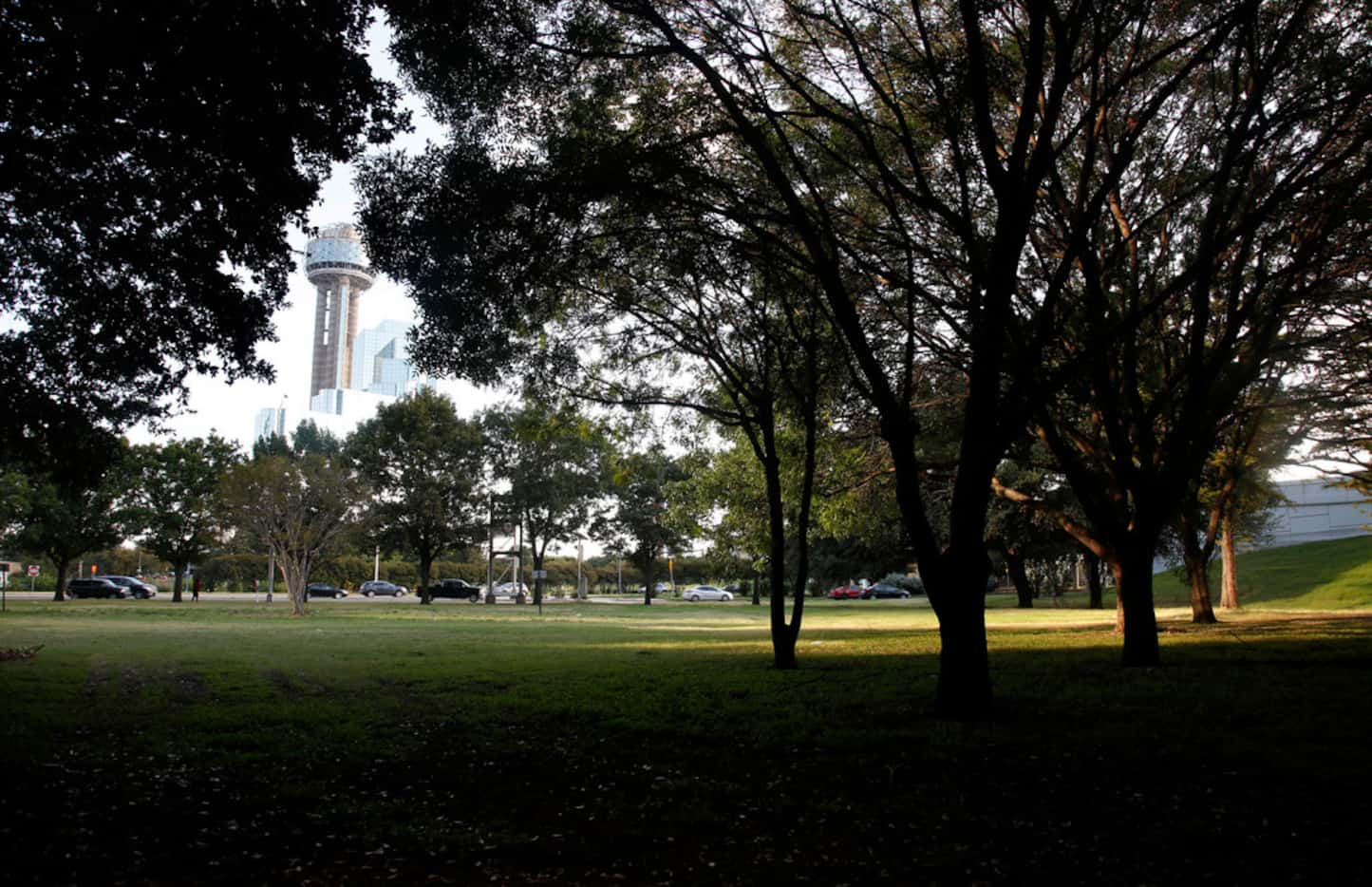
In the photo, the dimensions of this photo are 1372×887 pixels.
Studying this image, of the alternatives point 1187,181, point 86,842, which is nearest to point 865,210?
point 1187,181

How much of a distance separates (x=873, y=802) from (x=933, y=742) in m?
2.21

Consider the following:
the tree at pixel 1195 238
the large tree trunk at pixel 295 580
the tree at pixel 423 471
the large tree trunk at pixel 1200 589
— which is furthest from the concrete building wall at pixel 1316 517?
the large tree trunk at pixel 295 580

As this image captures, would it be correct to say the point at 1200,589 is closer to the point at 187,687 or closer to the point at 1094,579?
the point at 1094,579

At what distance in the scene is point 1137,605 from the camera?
1477 centimetres

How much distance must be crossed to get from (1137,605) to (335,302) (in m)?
179

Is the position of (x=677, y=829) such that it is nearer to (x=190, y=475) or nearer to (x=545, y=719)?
(x=545, y=719)

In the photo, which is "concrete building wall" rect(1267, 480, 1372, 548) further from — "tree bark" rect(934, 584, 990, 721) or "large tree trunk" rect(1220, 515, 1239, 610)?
"tree bark" rect(934, 584, 990, 721)

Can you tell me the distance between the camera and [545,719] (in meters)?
10.1

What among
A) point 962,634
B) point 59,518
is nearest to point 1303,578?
point 962,634

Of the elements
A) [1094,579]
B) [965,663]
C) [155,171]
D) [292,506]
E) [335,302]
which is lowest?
[965,663]

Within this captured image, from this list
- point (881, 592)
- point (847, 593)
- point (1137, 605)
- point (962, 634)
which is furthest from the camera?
point (881, 592)

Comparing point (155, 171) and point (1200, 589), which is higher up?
point (155, 171)

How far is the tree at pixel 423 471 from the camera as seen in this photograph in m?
49.3

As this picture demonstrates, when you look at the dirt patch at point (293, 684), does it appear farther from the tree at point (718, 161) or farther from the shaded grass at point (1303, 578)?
the shaded grass at point (1303, 578)
